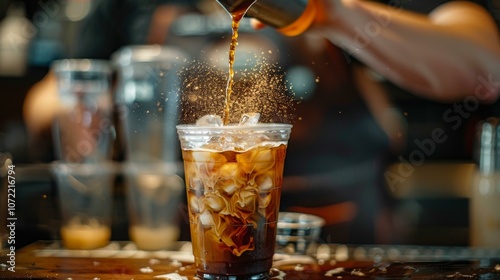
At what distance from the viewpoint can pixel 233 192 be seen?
1.32 metres

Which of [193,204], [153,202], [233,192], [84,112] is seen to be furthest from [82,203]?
[233,192]

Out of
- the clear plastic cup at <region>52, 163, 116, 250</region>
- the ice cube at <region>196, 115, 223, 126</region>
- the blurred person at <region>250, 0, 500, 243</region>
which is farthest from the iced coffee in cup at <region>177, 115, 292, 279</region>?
the blurred person at <region>250, 0, 500, 243</region>

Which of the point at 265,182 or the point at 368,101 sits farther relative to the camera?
the point at 368,101

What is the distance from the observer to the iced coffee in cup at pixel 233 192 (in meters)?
1.32

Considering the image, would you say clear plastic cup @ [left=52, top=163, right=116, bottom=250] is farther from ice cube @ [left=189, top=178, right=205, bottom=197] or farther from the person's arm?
the person's arm

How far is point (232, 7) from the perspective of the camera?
4.59ft

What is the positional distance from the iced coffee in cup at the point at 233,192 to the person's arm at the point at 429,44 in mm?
1037

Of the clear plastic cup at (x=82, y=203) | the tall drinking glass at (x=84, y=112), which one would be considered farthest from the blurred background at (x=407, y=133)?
the clear plastic cup at (x=82, y=203)

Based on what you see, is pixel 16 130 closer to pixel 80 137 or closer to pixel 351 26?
pixel 80 137

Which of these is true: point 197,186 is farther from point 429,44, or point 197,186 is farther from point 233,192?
point 429,44

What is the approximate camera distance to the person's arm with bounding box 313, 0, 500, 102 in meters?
2.36

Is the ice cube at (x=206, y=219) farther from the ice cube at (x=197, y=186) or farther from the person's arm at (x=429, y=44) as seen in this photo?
the person's arm at (x=429, y=44)

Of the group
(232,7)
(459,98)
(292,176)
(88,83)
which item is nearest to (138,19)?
(88,83)

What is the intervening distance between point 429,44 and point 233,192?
1.46m
